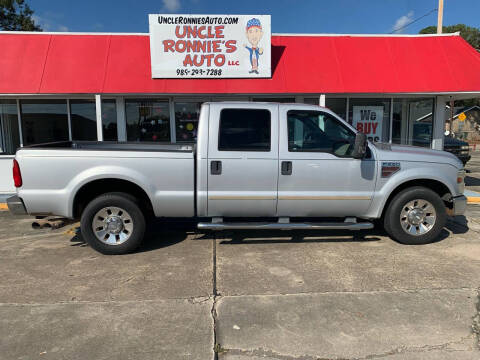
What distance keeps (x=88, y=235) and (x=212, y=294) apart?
7.00 feet

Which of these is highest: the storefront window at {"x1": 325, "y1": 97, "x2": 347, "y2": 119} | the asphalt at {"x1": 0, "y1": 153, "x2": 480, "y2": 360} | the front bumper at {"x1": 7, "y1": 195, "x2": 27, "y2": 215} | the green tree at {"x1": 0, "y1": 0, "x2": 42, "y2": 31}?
the green tree at {"x1": 0, "y1": 0, "x2": 42, "y2": 31}

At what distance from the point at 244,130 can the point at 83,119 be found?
671cm

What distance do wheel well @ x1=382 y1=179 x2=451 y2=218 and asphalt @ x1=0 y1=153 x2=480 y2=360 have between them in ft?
2.27

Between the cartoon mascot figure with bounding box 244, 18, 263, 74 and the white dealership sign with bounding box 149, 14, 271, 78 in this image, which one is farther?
the cartoon mascot figure with bounding box 244, 18, 263, 74

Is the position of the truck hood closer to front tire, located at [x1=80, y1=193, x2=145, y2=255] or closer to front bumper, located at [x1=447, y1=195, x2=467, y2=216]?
front bumper, located at [x1=447, y1=195, x2=467, y2=216]

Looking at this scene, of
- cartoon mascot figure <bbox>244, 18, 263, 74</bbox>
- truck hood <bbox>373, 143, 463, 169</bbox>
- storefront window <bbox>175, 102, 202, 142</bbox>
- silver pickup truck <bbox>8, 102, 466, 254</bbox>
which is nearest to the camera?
silver pickup truck <bbox>8, 102, 466, 254</bbox>

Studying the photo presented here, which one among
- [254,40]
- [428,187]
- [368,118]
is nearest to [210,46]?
[254,40]

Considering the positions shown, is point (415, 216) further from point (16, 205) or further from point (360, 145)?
point (16, 205)

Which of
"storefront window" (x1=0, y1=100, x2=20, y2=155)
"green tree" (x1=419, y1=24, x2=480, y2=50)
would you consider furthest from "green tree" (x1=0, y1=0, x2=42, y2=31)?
"green tree" (x1=419, y1=24, x2=480, y2=50)

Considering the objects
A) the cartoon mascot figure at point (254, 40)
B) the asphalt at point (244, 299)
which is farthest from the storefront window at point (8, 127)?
the cartoon mascot figure at point (254, 40)

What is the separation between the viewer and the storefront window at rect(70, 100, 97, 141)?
1011 centimetres

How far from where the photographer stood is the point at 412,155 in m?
5.37

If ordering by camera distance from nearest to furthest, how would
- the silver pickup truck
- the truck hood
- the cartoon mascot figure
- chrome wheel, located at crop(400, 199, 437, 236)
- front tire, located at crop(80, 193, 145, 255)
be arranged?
the silver pickup truck → front tire, located at crop(80, 193, 145, 255) → the truck hood → chrome wheel, located at crop(400, 199, 437, 236) → the cartoon mascot figure

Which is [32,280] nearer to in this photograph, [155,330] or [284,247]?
[155,330]
